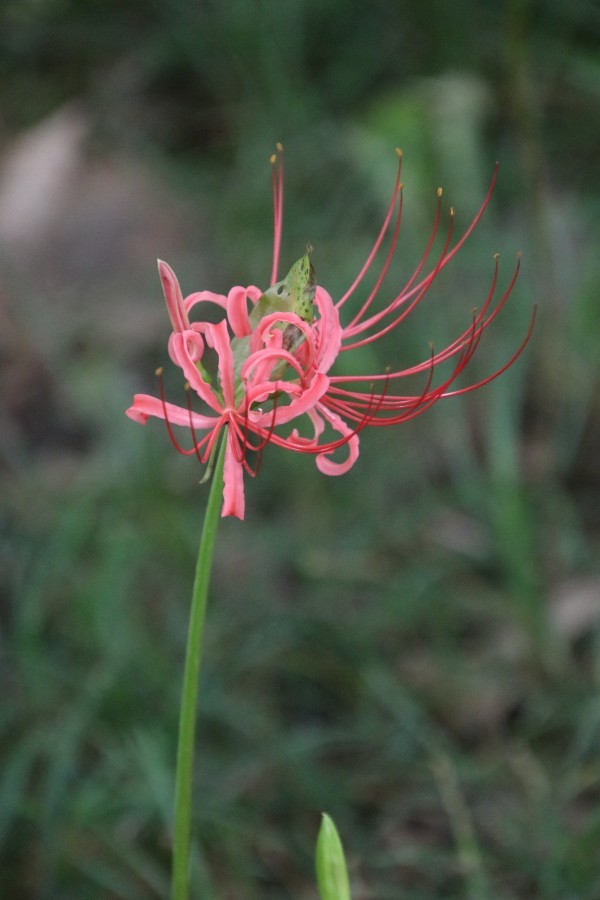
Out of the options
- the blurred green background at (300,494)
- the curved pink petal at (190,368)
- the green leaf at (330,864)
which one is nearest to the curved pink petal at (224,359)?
the curved pink petal at (190,368)

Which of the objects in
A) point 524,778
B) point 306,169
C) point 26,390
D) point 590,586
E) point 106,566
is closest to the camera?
point 524,778

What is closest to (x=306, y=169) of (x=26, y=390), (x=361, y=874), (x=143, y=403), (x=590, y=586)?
(x=26, y=390)

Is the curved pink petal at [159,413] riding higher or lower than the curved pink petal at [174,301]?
lower

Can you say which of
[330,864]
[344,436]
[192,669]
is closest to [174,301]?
A: [344,436]

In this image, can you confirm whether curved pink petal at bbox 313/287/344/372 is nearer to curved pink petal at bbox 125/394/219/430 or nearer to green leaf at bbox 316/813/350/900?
curved pink petal at bbox 125/394/219/430

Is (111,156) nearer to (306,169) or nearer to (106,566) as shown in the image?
(306,169)

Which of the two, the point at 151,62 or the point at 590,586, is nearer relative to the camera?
the point at 590,586

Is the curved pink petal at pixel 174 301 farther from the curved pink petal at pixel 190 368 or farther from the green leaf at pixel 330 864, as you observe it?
the green leaf at pixel 330 864

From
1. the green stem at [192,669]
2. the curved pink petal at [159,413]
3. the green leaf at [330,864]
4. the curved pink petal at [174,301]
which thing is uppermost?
the curved pink petal at [174,301]
